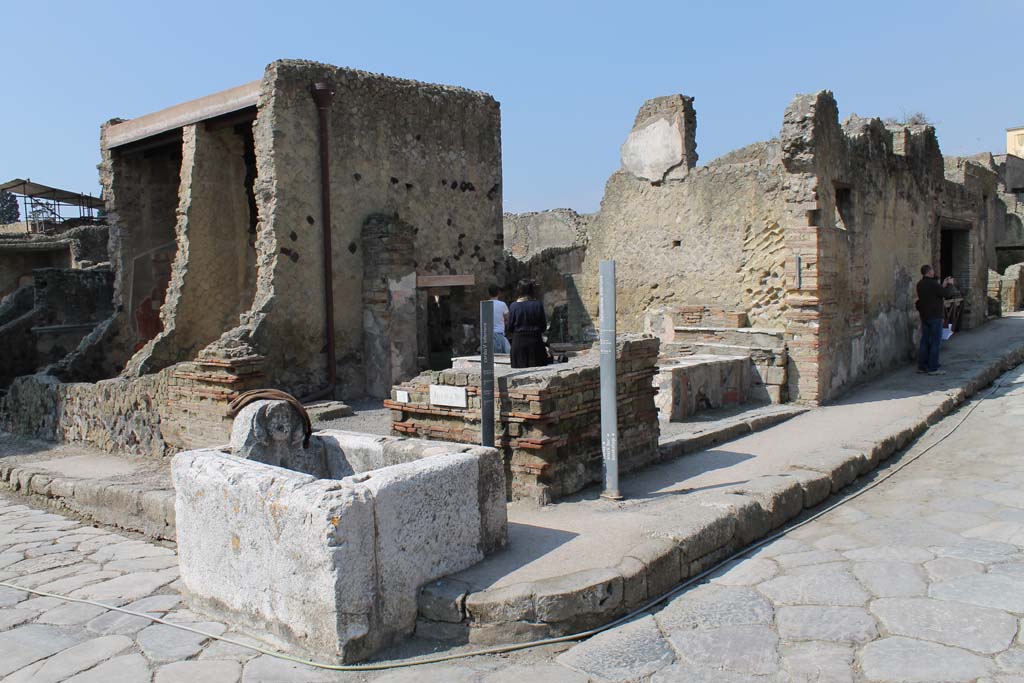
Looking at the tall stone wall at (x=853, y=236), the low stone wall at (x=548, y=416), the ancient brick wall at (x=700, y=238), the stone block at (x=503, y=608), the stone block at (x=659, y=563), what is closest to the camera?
the stone block at (x=503, y=608)

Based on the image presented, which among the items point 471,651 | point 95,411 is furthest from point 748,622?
point 95,411

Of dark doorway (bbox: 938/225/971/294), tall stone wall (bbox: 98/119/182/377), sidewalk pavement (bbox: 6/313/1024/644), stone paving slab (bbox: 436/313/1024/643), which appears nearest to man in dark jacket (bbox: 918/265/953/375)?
sidewalk pavement (bbox: 6/313/1024/644)

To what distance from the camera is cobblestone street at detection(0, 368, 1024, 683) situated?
10.3 ft

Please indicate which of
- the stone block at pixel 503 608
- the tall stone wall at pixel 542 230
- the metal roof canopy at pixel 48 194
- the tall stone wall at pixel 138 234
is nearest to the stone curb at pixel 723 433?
the stone block at pixel 503 608

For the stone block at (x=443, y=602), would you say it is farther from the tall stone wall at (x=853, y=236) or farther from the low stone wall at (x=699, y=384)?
the tall stone wall at (x=853, y=236)

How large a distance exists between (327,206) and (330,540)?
6.81 m

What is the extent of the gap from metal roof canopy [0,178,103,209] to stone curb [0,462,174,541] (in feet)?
69.7

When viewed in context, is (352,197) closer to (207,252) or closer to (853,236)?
(207,252)

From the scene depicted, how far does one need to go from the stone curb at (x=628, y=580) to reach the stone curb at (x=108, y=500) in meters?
2.65

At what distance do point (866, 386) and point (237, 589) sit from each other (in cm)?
818

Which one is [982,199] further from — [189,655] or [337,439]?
[189,655]

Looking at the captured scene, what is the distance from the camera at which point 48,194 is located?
25250 mm

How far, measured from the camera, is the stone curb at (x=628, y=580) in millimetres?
3391

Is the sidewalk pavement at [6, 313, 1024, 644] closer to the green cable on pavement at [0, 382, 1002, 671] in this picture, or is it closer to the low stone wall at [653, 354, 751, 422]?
the green cable on pavement at [0, 382, 1002, 671]
